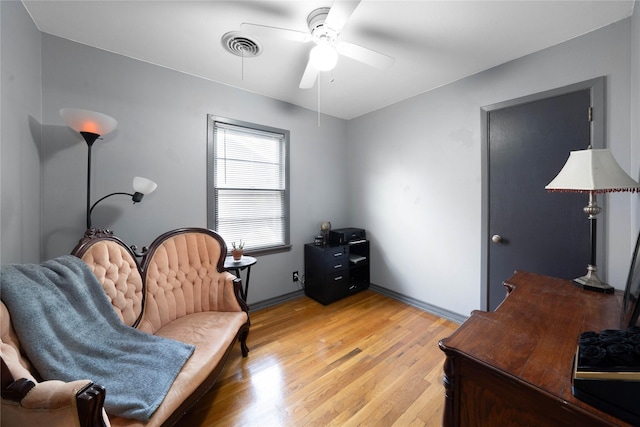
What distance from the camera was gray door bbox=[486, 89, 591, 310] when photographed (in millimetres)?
1848

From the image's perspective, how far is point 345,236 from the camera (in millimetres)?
3172

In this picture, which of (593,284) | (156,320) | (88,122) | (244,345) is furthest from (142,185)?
(593,284)

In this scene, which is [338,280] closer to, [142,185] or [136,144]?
[142,185]

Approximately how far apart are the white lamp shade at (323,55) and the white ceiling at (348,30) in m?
0.26

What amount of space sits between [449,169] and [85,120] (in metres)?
3.07

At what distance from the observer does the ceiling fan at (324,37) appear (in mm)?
1386

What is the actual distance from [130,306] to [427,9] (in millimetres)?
2729

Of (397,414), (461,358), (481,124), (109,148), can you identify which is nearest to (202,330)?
(397,414)

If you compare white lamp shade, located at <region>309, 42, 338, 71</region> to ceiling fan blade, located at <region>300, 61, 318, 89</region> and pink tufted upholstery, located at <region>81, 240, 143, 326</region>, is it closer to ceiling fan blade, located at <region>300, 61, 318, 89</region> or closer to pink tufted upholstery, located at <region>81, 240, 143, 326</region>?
ceiling fan blade, located at <region>300, 61, 318, 89</region>

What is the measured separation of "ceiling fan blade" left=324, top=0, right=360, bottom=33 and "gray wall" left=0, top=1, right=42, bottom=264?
1742mm

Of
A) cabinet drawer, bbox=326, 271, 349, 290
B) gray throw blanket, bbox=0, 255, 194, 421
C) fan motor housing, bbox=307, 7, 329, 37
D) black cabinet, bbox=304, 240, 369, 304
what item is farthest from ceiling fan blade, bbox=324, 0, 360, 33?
cabinet drawer, bbox=326, 271, 349, 290

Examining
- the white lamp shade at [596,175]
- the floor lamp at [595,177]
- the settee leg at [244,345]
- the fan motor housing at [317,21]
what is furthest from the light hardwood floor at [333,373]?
the fan motor housing at [317,21]

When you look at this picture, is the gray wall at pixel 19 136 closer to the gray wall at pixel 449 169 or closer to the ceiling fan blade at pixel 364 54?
the ceiling fan blade at pixel 364 54

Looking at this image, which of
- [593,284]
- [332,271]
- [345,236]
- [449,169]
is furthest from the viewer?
[345,236]
